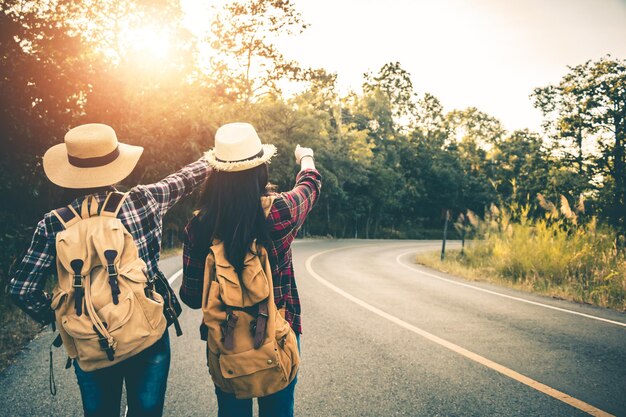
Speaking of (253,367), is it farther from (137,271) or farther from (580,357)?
(580,357)

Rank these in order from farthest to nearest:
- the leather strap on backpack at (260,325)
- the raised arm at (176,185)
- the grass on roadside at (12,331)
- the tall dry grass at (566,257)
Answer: the tall dry grass at (566,257) < the grass on roadside at (12,331) < the raised arm at (176,185) < the leather strap on backpack at (260,325)

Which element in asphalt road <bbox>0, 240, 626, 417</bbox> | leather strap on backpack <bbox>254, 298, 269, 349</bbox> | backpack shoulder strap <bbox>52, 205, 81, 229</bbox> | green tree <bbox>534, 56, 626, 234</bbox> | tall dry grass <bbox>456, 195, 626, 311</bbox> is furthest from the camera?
green tree <bbox>534, 56, 626, 234</bbox>

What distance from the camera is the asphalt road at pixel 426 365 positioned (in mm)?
3531

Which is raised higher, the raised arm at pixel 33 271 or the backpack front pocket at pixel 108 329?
the raised arm at pixel 33 271

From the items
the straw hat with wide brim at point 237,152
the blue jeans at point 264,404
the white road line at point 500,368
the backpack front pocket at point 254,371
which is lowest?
the white road line at point 500,368

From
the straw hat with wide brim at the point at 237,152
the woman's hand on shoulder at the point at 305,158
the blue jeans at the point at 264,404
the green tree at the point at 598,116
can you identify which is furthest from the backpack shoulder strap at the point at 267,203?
the green tree at the point at 598,116

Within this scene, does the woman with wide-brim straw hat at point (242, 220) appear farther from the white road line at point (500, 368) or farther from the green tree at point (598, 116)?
the green tree at point (598, 116)

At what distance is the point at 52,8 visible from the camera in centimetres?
858

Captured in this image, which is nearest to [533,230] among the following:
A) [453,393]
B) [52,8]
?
[453,393]

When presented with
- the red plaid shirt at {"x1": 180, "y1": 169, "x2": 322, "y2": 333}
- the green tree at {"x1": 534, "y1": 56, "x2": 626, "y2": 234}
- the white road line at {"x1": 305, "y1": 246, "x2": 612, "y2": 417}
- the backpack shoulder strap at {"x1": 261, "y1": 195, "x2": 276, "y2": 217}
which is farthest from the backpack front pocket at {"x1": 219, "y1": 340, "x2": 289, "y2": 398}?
the green tree at {"x1": 534, "y1": 56, "x2": 626, "y2": 234}

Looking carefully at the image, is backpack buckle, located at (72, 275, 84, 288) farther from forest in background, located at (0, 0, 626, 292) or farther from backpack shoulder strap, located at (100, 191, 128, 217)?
forest in background, located at (0, 0, 626, 292)

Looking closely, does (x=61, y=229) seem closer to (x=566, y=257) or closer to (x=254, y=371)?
(x=254, y=371)

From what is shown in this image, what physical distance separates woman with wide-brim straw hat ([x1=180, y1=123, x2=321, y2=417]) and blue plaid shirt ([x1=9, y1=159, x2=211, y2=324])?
0.32 meters

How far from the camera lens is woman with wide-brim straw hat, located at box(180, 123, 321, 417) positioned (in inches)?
72.8
